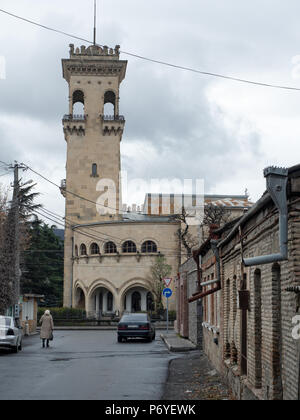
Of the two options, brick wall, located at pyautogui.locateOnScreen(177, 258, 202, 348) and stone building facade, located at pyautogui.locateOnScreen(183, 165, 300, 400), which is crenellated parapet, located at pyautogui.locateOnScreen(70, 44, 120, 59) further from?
stone building facade, located at pyautogui.locateOnScreen(183, 165, 300, 400)

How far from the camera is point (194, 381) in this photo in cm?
1501

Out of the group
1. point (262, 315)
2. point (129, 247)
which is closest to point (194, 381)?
point (262, 315)

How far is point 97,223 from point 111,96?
51.1 feet

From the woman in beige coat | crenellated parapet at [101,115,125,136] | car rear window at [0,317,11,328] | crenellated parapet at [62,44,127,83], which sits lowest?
the woman in beige coat

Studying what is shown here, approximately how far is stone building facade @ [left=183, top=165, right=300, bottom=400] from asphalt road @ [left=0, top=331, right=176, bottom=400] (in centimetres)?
196

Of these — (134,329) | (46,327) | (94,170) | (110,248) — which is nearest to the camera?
(46,327)

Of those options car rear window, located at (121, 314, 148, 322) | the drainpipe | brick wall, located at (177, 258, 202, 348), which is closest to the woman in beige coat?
car rear window, located at (121, 314, 148, 322)

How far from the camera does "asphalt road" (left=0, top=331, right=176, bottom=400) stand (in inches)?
480

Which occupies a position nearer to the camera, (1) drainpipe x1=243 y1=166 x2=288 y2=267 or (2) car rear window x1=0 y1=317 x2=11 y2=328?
(1) drainpipe x1=243 y1=166 x2=288 y2=267

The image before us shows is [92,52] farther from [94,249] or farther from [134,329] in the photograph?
[134,329]

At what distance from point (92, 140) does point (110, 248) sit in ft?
40.7

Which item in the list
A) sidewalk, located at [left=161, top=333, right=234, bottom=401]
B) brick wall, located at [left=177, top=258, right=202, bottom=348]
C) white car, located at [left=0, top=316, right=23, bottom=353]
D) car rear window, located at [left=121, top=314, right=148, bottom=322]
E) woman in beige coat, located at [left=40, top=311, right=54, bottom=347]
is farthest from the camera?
car rear window, located at [left=121, top=314, right=148, bottom=322]

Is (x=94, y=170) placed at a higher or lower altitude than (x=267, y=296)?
higher

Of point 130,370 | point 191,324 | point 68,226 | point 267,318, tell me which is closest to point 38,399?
point 267,318
